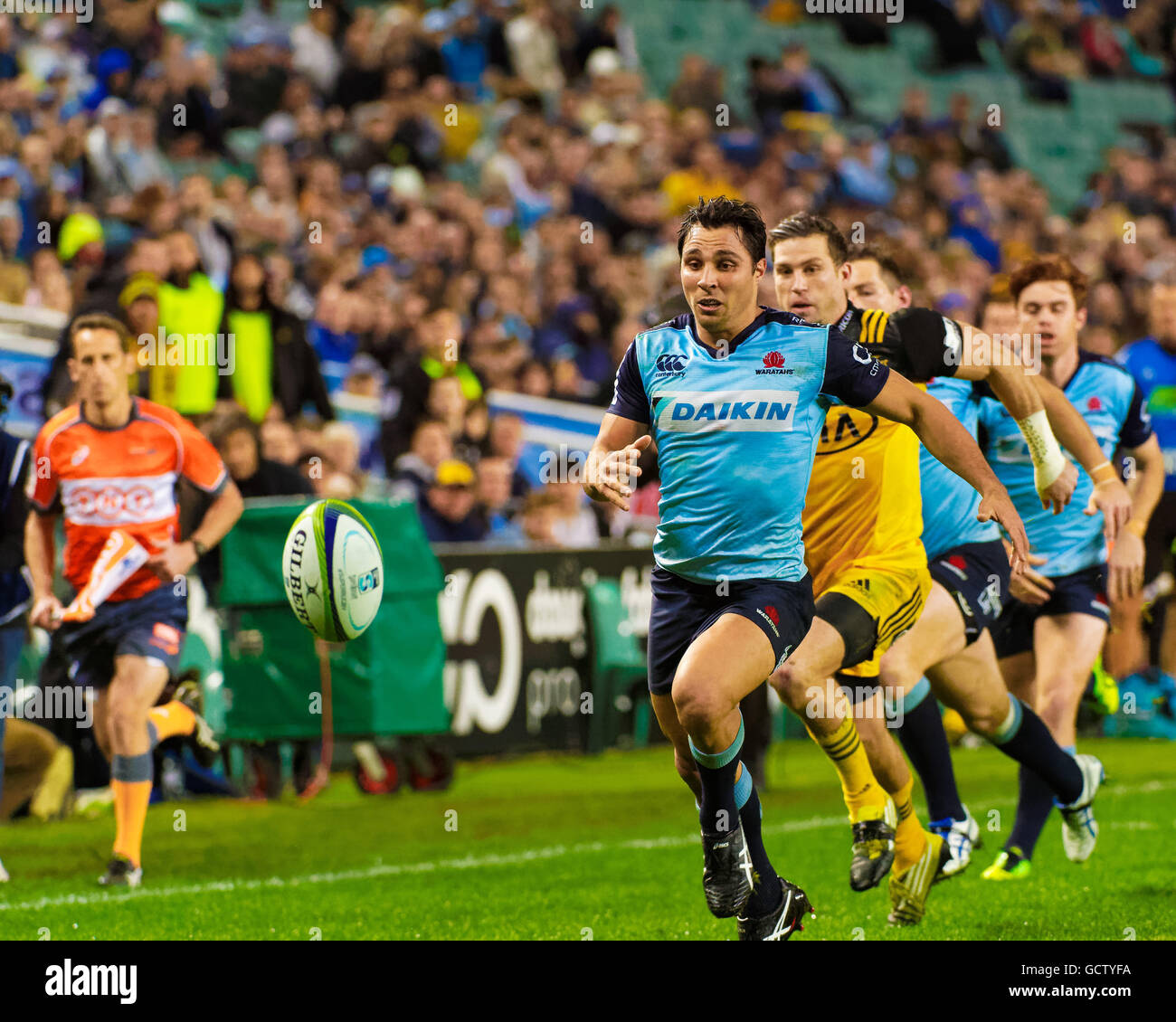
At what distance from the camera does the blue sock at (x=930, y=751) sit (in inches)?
299

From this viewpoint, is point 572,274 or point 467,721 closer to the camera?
point 467,721

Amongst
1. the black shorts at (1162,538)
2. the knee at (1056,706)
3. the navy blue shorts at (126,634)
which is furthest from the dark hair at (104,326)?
the black shorts at (1162,538)

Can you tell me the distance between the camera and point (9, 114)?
15.0 meters

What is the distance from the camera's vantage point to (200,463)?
9031 mm

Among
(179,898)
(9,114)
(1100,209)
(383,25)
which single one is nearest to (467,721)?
(179,898)

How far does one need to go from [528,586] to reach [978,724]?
568cm

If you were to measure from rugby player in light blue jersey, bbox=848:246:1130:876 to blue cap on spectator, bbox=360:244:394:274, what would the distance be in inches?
354

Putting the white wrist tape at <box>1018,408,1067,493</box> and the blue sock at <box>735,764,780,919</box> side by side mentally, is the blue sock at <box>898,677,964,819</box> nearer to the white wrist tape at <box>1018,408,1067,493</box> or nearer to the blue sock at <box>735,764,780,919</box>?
the white wrist tape at <box>1018,408,1067,493</box>

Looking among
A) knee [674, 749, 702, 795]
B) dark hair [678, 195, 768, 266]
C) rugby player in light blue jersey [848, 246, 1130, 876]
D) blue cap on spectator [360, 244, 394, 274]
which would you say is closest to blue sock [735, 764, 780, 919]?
knee [674, 749, 702, 795]

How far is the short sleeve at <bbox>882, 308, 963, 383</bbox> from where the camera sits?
653 centimetres

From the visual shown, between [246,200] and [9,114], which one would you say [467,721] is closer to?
[246,200]

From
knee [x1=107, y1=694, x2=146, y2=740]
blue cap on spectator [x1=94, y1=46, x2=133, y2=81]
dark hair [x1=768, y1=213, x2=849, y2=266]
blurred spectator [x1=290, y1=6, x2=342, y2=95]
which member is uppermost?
blurred spectator [x1=290, y1=6, x2=342, y2=95]

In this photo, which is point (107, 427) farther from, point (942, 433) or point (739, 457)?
point (942, 433)

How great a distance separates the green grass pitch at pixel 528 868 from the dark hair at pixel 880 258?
261 cm
